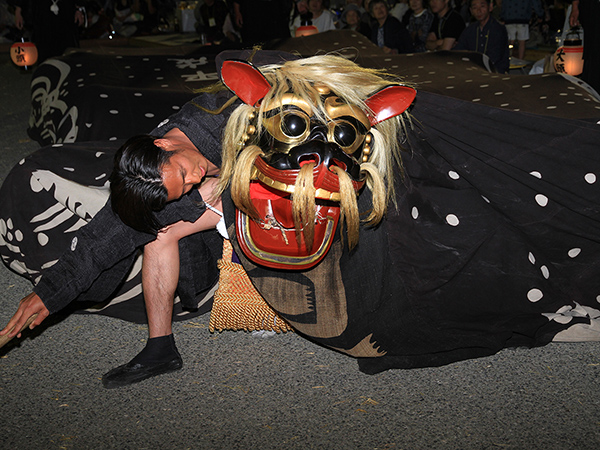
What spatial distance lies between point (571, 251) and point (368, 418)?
702 millimetres

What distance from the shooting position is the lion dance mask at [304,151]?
3.99 feet

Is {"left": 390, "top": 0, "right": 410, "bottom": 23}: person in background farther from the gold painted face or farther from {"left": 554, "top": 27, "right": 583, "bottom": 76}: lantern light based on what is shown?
the gold painted face

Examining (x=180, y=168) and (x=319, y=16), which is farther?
(x=319, y=16)

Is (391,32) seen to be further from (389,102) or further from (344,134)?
(344,134)

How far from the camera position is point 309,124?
1.24 m

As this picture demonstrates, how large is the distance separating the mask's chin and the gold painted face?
0.07 meters

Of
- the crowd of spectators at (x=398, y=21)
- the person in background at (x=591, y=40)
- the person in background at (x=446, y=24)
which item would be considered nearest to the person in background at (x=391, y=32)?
the crowd of spectators at (x=398, y=21)

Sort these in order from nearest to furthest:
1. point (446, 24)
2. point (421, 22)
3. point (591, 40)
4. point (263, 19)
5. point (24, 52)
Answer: point (591, 40) < point (24, 52) < point (263, 19) < point (446, 24) < point (421, 22)

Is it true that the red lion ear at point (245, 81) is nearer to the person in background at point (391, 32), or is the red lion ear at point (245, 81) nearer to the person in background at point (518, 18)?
the person in background at point (391, 32)

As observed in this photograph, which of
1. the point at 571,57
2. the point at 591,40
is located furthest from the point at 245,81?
the point at 591,40

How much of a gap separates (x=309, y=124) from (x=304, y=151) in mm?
70

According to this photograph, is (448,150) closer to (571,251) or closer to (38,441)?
(571,251)

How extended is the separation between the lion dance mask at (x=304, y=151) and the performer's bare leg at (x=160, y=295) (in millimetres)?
184

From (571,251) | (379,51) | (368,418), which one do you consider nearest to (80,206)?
(368,418)
